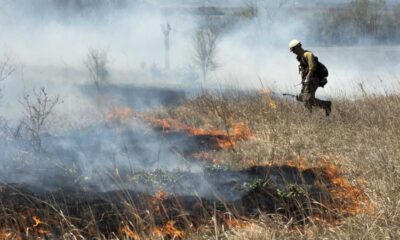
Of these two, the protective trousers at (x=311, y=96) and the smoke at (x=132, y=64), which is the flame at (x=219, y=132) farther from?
the protective trousers at (x=311, y=96)

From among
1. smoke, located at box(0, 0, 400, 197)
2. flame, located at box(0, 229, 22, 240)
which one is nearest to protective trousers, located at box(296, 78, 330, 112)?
smoke, located at box(0, 0, 400, 197)

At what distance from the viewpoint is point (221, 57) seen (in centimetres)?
2336

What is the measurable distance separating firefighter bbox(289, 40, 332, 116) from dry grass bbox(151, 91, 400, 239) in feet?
0.67

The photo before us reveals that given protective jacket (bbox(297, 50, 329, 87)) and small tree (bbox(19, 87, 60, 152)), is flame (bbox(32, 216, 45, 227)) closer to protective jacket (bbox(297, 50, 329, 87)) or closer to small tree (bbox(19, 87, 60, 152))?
small tree (bbox(19, 87, 60, 152))

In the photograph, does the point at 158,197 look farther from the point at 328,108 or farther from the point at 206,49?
the point at 206,49

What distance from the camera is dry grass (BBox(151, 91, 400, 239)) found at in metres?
3.37

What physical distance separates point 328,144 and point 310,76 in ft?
6.84

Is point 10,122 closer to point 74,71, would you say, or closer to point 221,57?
point 74,71

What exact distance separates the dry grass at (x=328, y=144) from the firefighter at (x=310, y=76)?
0.67 ft

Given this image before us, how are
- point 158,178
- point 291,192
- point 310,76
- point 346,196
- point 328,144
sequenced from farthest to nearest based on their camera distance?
point 310,76
point 328,144
point 158,178
point 291,192
point 346,196

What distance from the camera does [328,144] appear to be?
6.54 meters

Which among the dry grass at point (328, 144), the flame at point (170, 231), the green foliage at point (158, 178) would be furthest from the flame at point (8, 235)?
the dry grass at point (328, 144)

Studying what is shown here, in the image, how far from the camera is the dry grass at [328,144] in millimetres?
3373

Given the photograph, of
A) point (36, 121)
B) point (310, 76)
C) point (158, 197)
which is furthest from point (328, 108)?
point (36, 121)
